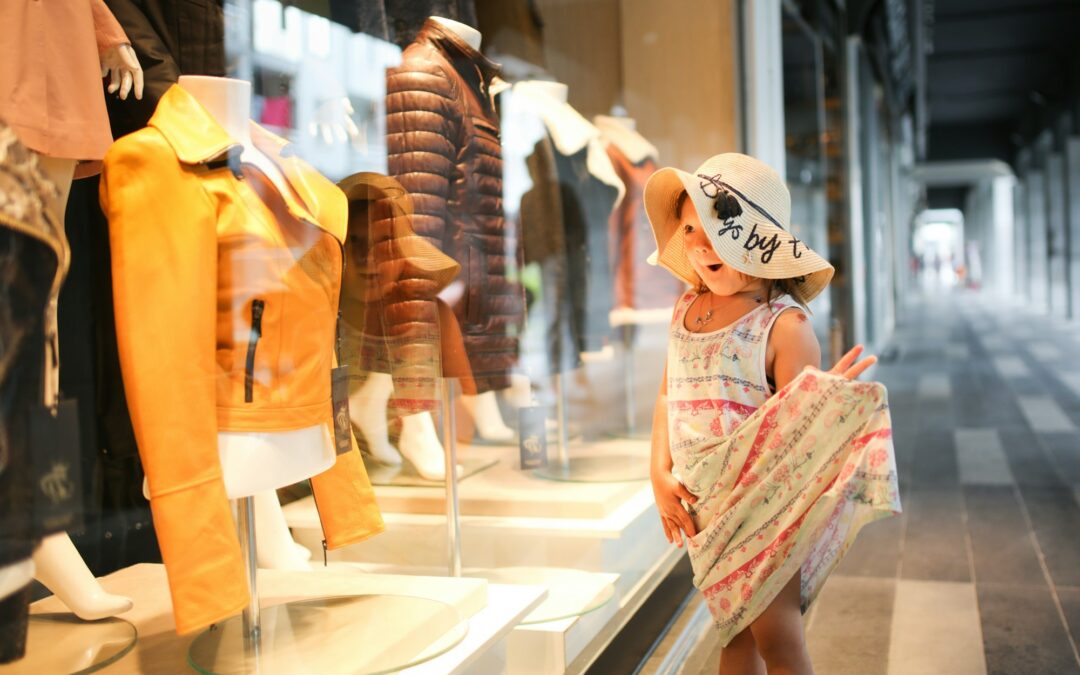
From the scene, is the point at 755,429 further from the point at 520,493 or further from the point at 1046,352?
the point at 1046,352

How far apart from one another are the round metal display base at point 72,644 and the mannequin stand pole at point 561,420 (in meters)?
1.70

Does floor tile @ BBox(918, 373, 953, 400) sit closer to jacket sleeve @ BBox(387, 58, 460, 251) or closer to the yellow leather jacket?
jacket sleeve @ BBox(387, 58, 460, 251)

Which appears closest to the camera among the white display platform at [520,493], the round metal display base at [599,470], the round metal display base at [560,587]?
the round metal display base at [560,587]

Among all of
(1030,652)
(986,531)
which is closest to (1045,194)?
(986,531)

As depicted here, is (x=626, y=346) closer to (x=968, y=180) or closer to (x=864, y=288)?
(x=864, y=288)

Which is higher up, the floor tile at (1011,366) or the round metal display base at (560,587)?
the round metal display base at (560,587)

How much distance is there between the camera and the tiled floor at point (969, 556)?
2.78 m

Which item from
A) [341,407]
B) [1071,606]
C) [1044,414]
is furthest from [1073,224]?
[341,407]

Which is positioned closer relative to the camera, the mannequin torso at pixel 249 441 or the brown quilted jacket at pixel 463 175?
the mannequin torso at pixel 249 441

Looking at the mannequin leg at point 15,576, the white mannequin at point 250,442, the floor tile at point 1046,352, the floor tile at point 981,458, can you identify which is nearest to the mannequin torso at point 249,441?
the white mannequin at point 250,442

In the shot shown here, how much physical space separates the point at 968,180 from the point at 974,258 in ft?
15.8

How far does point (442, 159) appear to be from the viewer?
2.12 m

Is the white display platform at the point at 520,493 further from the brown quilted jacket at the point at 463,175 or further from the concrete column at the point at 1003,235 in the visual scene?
the concrete column at the point at 1003,235

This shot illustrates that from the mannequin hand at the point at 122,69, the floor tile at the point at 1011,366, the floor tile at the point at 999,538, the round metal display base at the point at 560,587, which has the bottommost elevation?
the floor tile at the point at 999,538
